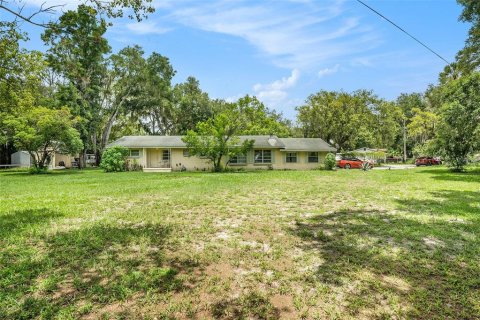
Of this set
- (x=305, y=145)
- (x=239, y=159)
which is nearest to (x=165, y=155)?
(x=239, y=159)

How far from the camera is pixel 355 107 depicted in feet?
131

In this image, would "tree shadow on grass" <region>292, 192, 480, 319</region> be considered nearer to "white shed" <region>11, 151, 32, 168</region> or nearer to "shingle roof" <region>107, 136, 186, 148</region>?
"shingle roof" <region>107, 136, 186, 148</region>

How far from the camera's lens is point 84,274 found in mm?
4047

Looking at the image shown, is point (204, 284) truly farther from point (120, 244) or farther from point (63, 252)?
point (63, 252)

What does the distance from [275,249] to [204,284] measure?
5.64 ft

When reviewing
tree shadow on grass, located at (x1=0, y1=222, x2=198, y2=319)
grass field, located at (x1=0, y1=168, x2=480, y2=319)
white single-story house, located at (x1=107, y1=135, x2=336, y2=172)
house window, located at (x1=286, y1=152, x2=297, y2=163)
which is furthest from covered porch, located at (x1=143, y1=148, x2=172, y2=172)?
tree shadow on grass, located at (x1=0, y1=222, x2=198, y2=319)

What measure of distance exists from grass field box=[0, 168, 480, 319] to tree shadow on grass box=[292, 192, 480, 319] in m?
0.02

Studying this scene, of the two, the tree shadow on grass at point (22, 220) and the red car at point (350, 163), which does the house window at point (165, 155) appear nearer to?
the red car at point (350, 163)

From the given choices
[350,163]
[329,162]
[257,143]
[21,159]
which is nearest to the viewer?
[329,162]

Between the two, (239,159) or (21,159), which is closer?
(239,159)

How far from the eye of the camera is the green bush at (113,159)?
24.1 metres

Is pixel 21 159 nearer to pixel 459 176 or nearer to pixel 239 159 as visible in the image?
pixel 239 159

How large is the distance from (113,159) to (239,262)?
73.7ft

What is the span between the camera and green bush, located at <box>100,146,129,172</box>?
24.1 m
